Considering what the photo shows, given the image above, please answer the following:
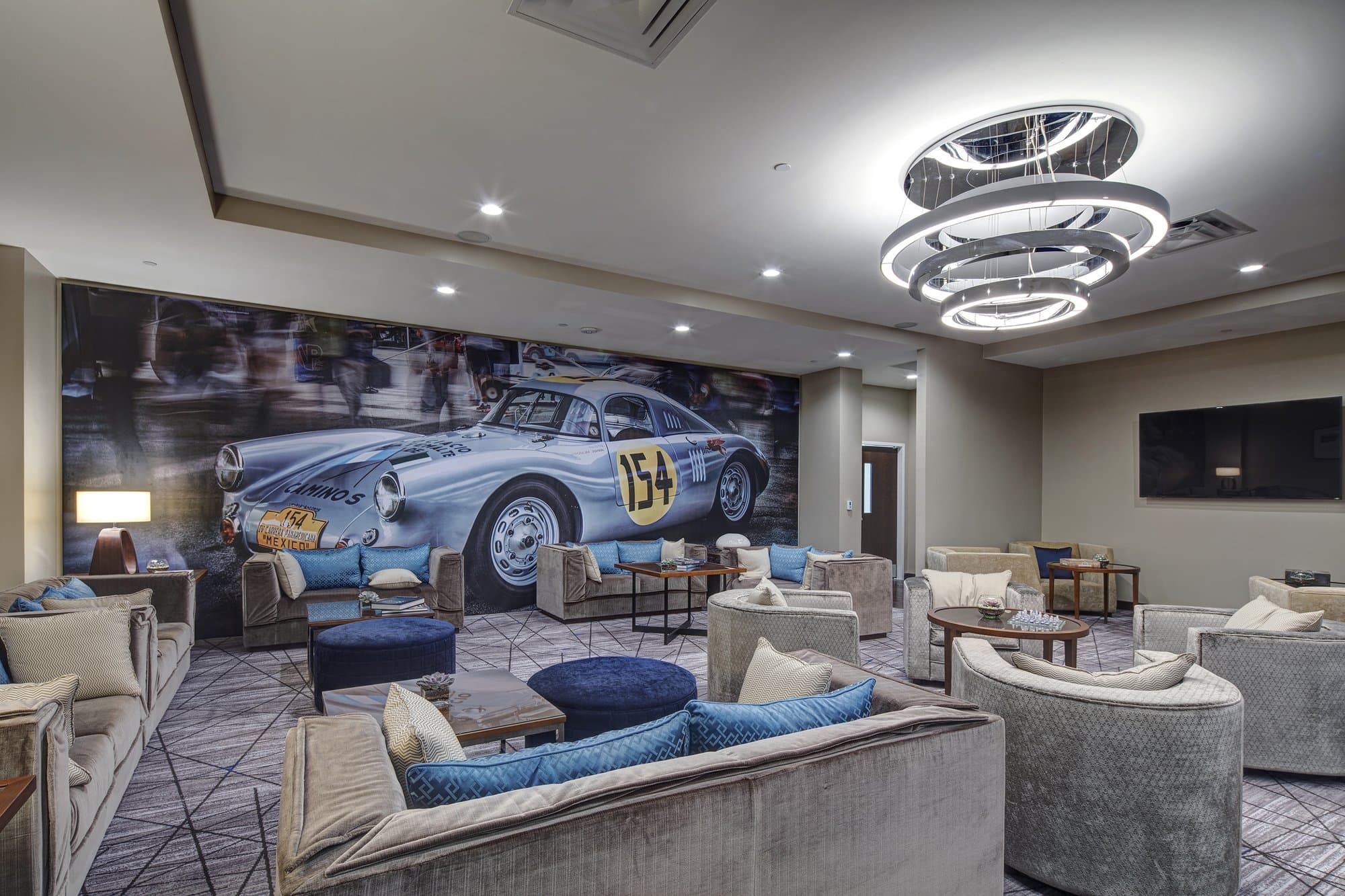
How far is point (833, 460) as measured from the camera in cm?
909

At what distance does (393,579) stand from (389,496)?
1124mm

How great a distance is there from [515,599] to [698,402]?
3329 millimetres

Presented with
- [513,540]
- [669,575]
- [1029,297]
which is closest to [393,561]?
[513,540]

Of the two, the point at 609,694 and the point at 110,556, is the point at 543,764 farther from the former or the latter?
the point at 110,556

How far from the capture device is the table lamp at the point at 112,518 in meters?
5.19

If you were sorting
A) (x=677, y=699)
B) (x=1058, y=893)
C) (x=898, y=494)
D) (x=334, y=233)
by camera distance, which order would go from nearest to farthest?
1. (x=1058, y=893)
2. (x=677, y=699)
3. (x=334, y=233)
4. (x=898, y=494)

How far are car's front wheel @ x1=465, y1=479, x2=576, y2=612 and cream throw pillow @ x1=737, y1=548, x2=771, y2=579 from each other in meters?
2.00

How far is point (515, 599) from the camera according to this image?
756 centimetres

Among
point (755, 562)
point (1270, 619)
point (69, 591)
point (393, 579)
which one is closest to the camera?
point (1270, 619)

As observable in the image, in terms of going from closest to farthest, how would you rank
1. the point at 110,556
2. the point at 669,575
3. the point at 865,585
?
the point at 110,556, the point at 669,575, the point at 865,585

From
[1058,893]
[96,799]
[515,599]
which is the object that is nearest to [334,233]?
[96,799]

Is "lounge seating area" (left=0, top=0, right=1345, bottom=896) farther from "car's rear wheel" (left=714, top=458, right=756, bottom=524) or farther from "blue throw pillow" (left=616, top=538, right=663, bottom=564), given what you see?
"car's rear wheel" (left=714, top=458, right=756, bottom=524)

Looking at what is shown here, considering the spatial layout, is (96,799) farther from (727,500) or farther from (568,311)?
(727,500)

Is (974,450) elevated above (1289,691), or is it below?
above
